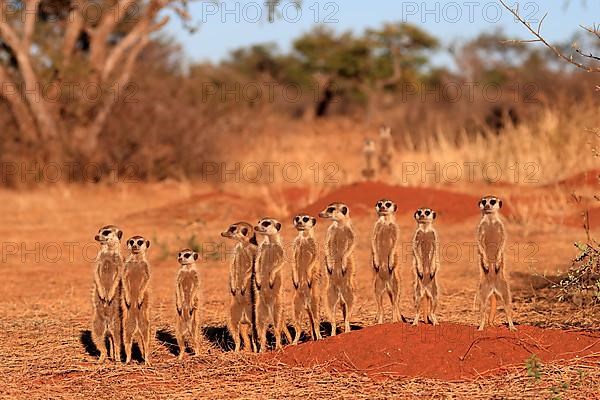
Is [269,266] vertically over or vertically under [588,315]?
over

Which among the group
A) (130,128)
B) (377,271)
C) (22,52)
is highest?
(22,52)

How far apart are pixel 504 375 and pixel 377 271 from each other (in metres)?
1.65

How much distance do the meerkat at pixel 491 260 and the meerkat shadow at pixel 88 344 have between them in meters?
3.01

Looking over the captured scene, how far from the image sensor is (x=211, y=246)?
14266 millimetres

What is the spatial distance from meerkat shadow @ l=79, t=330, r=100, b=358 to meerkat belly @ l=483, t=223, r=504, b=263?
122 inches

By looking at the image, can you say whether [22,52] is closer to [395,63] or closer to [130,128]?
[130,128]

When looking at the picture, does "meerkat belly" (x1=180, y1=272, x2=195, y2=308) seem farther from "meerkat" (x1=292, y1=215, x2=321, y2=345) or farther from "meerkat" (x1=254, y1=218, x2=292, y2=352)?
"meerkat" (x1=292, y1=215, x2=321, y2=345)

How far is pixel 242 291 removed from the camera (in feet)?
23.8

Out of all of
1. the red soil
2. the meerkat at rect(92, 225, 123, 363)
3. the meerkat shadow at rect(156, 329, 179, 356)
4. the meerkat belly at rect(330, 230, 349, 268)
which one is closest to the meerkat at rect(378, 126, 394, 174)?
the red soil

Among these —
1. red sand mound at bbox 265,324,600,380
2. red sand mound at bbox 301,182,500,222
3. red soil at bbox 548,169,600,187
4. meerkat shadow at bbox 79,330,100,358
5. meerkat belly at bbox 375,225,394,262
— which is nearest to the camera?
red sand mound at bbox 265,324,600,380

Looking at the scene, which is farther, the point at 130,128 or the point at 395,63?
the point at 395,63

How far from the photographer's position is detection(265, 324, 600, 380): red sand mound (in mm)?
6332

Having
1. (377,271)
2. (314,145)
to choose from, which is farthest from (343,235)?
(314,145)

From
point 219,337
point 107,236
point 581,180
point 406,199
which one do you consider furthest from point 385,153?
point 107,236
